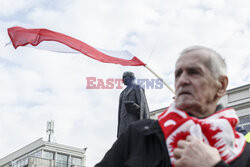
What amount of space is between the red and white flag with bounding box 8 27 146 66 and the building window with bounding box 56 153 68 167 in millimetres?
39464

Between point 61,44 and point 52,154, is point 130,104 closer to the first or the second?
point 61,44

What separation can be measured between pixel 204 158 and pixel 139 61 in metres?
7.31

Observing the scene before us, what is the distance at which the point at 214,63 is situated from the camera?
216 centimetres

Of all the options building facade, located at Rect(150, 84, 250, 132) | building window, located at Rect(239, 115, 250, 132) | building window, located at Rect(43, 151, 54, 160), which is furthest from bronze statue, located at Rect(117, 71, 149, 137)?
building window, located at Rect(43, 151, 54, 160)

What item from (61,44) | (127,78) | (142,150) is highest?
(61,44)

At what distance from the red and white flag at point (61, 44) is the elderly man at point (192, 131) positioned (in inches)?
270

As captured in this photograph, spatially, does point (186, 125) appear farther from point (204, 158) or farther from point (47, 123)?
point (47, 123)

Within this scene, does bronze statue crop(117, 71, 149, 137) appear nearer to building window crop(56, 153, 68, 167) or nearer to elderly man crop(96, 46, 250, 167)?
elderly man crop(96, 46, 250, 167)

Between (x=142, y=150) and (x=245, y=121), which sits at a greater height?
(x=245, y=121)

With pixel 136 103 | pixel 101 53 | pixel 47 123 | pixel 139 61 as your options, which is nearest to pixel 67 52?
pixel 101 53

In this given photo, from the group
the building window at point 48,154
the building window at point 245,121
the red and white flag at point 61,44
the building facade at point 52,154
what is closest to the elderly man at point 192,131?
the red and white flag at point 61,44

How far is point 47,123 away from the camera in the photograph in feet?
179

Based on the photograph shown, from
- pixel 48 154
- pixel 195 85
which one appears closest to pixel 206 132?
pixel 195 85

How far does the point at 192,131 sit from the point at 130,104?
17.6 ft
